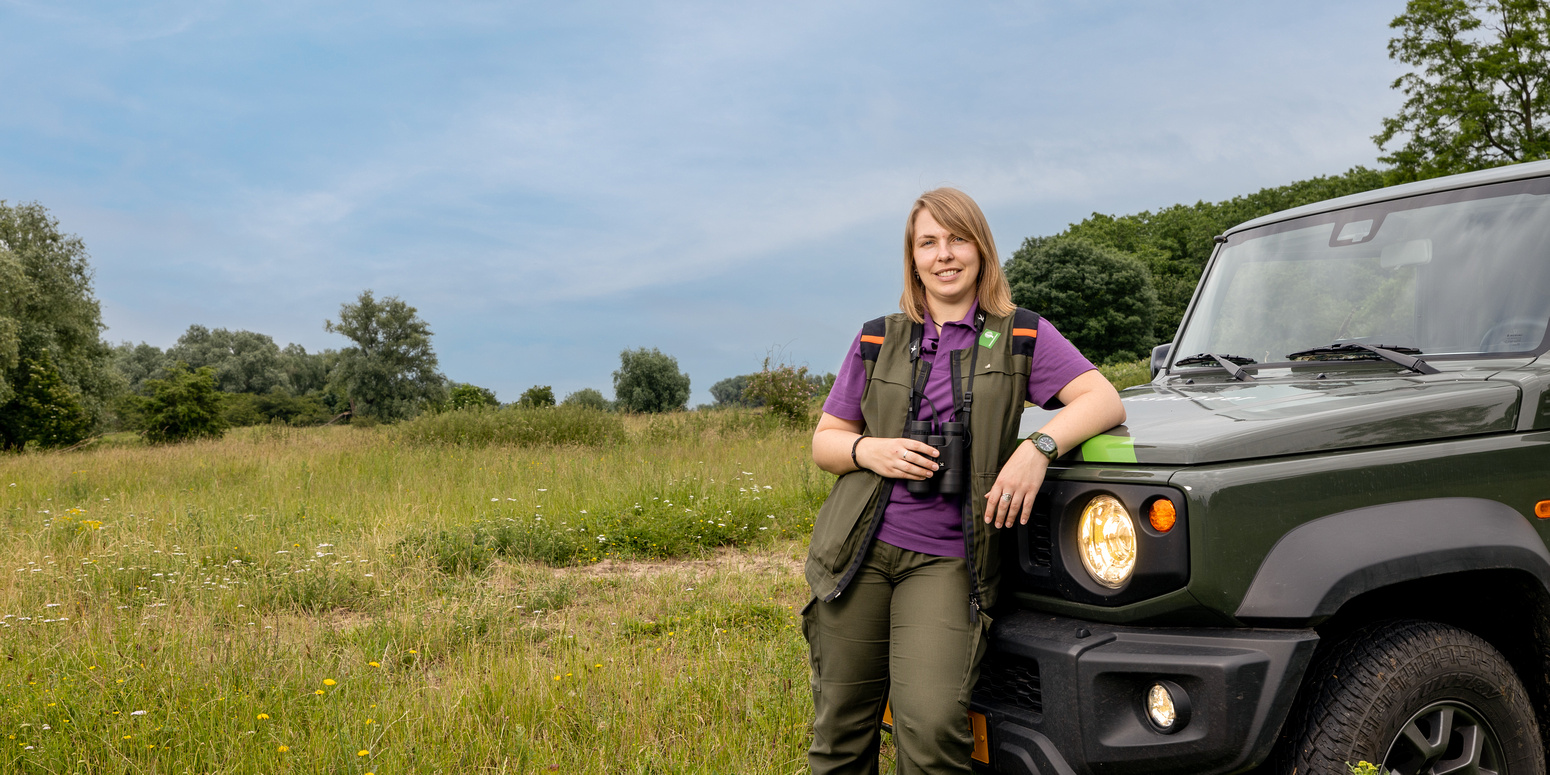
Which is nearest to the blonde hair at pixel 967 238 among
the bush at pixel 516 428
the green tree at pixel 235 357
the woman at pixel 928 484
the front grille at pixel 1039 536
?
the woman at pixel 928 484

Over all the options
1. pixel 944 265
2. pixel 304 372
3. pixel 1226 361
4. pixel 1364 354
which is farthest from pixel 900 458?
pixel 304 372

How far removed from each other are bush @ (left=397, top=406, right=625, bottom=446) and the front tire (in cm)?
1456

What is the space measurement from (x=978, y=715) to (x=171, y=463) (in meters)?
14.9

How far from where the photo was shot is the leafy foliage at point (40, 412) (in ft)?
114

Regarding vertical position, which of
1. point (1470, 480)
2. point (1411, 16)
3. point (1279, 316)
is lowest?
point (1470, 480)

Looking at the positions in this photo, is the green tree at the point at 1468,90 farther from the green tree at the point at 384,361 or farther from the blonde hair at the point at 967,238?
the green tree at the point at 384,361

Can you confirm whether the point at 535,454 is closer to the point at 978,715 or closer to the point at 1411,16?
the point at 978,715

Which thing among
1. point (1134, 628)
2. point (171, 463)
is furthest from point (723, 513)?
point (171, 463)

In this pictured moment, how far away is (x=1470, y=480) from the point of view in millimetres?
2268

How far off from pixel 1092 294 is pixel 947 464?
176 feet

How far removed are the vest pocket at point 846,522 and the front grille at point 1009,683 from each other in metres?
0.47

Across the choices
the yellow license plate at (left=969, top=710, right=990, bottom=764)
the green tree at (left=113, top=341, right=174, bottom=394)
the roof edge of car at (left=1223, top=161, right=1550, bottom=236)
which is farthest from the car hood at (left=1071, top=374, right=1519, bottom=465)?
the green tree at (left=113, top=341, right=174, bottom=394)

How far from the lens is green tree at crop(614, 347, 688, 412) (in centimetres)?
6281

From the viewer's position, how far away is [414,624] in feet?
16.5
